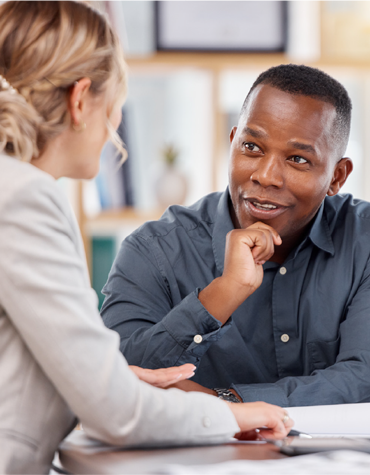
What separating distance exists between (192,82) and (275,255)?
1.34m

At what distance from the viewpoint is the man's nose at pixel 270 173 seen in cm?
138

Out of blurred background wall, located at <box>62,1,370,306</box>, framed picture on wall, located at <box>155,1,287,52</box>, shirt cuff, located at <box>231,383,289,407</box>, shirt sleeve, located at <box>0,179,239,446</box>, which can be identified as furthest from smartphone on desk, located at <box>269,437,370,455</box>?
framed picture on wall, located at <box>155,1,287,52</box>

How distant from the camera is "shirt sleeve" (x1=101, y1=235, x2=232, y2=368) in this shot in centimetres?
121

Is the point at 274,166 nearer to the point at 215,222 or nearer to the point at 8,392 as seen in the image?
the point at 215,222

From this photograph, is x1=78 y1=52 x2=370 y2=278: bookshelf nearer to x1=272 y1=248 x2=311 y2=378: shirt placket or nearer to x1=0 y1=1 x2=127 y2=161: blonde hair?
x1=272 y1=248 x2=311 y2=378: shirt placket

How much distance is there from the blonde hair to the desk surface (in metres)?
0.42

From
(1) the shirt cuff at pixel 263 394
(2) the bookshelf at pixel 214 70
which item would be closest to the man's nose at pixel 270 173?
(1) the shirt cuff at pixel 263 394

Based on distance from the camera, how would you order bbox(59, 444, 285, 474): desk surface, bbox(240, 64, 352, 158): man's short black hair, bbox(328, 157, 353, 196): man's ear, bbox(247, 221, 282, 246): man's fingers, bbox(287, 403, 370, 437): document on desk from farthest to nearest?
bbox(328, 157, 353, 196): man's ear
bbox(240, 64, 352, 158): man's short black hair
bbox(247, 221, 282, 246): man's fingers
bbox(287, 403, 370, 437): document on desk
bbox(59, 444, 285, 474): desk surface

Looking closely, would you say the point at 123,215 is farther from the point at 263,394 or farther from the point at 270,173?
the point at 263,394

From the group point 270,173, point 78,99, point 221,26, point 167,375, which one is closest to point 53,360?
point 167,375

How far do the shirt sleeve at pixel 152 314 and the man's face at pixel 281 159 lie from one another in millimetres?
261

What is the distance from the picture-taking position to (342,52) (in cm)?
250

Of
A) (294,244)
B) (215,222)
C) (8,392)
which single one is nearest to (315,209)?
(294,244)

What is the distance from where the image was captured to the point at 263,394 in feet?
3.79
